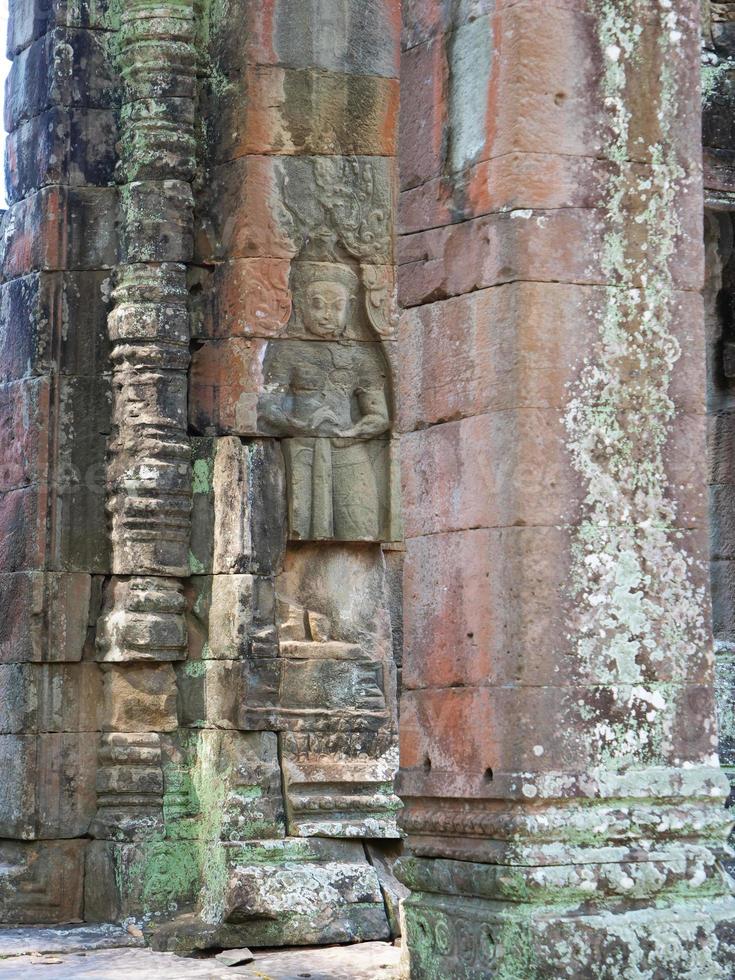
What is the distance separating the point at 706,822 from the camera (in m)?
7.41

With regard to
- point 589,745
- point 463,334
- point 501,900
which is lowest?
point 501,900

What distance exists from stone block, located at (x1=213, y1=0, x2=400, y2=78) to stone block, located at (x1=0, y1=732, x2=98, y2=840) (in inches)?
156

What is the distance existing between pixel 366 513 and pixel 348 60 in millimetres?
2600

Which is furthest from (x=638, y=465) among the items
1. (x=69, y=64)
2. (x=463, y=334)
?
(x=69, y=64)

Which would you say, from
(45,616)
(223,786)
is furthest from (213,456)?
(223,786)

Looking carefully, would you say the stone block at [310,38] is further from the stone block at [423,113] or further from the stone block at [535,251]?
the stone block at [535,251]

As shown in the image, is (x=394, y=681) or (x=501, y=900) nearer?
(x=501, y=900)

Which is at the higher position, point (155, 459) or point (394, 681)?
point (155, 459)

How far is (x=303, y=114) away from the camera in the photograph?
11.1m

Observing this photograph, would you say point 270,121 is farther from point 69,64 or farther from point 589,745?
point 589,745

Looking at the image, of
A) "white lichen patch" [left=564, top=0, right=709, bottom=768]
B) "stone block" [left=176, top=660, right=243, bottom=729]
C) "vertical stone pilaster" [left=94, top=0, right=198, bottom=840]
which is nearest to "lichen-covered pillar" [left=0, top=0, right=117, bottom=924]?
"vertical stone pilaster" [left=94, top=0, right=198, bottom=840]

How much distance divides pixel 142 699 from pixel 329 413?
1.91 metres

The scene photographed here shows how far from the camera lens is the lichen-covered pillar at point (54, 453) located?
433 inches

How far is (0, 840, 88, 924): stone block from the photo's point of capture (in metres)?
10.9
